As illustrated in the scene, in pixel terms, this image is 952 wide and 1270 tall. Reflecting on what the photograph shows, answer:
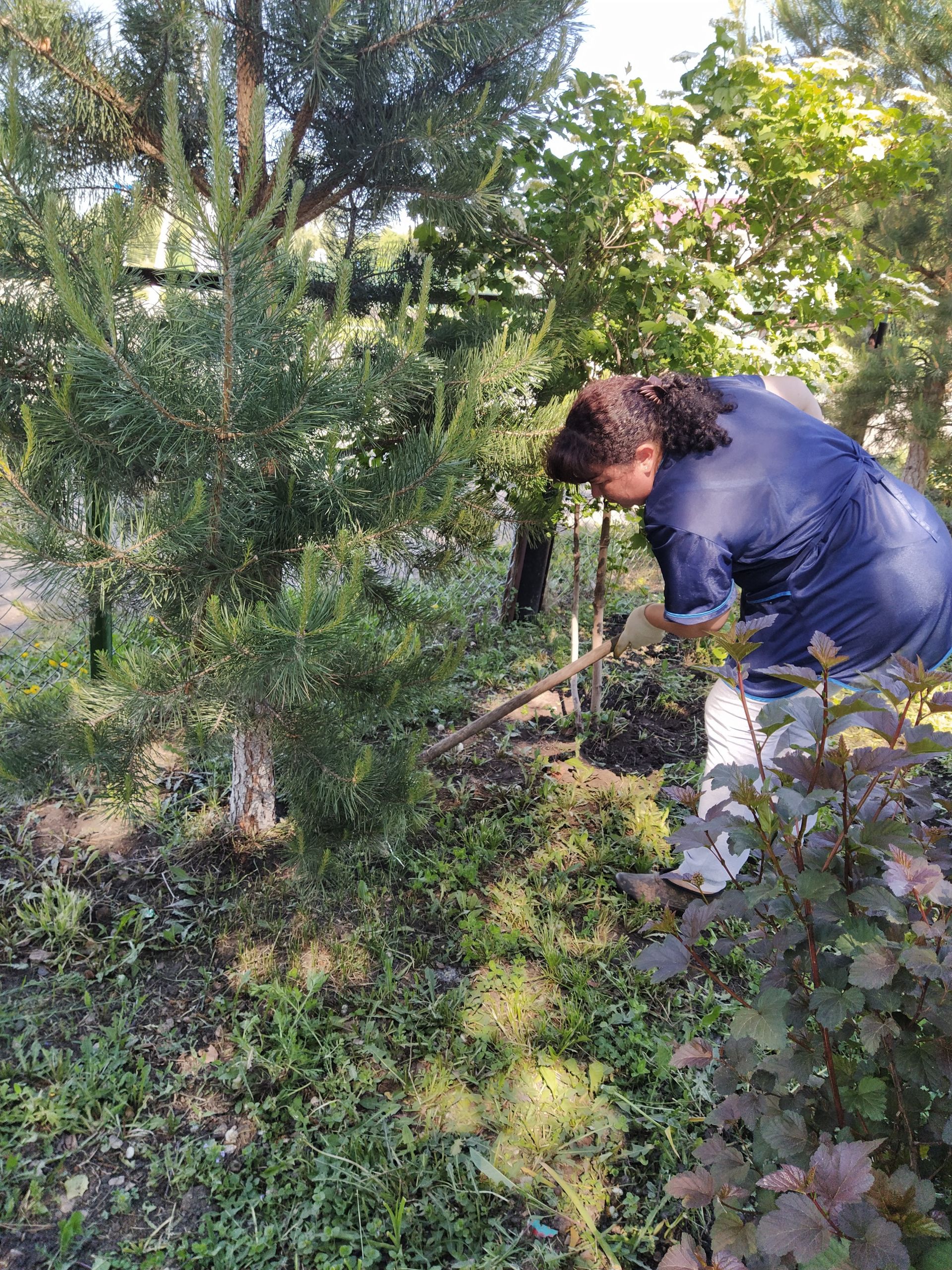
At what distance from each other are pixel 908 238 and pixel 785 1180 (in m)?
6.63

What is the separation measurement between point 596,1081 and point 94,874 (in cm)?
157

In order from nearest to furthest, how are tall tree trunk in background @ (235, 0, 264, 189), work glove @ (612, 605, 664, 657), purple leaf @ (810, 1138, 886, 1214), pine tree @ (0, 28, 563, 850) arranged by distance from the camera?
purple leaf @ (810, 1138, 886, 1214) < pine tree @ (0, 28, 563, 850) < tall tree trunk in background @ (235, 0, 264, 189) < work glove @ (612, 605, 664, 657)

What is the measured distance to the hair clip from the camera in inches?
87.9

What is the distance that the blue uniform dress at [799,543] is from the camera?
2.11m

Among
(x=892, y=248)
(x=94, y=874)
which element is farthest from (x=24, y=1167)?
(x=892, y=248)

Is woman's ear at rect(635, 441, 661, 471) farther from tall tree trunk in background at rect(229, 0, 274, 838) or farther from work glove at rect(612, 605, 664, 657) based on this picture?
tall tree trunk in background at rect(229, 0, 274, 838)

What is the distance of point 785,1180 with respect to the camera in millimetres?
905

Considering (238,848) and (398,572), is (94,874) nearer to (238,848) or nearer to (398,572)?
(238,848)

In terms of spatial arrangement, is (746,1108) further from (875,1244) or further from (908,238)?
(908,238)

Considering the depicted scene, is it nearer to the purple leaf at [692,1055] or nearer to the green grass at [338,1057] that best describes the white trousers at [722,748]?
→ the green grass at [338,1057]

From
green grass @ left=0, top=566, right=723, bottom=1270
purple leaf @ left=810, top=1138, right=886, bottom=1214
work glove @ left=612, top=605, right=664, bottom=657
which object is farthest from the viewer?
work glove @ left=612, top=605, right=664, bottom=657

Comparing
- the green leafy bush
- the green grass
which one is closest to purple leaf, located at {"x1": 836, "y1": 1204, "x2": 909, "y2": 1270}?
the green leafy bush

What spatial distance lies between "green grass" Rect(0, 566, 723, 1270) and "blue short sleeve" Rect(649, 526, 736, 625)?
3.23ft

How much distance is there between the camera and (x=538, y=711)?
3.75 metres
